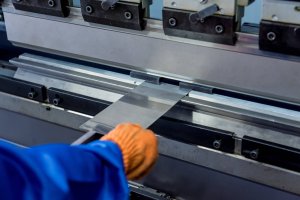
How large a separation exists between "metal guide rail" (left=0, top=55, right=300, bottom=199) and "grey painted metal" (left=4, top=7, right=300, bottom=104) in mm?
70

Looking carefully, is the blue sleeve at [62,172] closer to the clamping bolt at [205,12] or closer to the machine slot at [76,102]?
the clamping bolt at [205,12]

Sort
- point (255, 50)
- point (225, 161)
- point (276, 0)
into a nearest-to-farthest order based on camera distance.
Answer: point (276, 0) → point (255, 50) → point (225, 161)

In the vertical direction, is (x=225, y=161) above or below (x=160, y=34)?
below

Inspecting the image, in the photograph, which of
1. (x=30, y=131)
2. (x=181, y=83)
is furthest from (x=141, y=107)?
(x=30, y=131)

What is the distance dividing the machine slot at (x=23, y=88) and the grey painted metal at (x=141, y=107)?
0.42 metres

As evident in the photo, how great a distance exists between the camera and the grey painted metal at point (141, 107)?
4.36 feet

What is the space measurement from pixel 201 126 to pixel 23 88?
2.42 feet

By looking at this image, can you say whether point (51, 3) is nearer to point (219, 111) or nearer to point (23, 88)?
point (23, 88)

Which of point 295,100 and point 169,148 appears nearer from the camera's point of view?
point 295,100

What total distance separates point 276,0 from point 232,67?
0.25 metres

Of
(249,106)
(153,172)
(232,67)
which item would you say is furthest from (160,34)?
(153,172)

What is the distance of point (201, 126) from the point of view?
4.83 ft

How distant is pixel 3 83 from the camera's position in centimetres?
190

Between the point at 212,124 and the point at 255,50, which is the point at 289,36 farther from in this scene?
the point at 212,124
